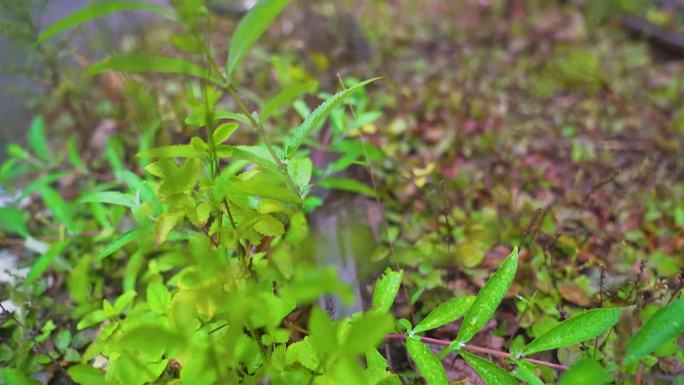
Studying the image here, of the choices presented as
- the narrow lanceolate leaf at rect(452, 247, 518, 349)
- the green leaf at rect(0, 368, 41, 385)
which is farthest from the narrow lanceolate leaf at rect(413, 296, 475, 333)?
the green leaf at rect(0, 368, 41, 385)

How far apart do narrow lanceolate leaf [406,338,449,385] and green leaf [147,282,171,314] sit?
1.80ft

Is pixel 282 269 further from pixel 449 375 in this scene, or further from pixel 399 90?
pixel 399 90

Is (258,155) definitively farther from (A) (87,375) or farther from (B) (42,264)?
(B) (42,264)

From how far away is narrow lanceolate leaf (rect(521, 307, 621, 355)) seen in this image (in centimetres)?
94

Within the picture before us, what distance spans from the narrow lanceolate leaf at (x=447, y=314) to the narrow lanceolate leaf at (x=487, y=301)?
3 centimetres

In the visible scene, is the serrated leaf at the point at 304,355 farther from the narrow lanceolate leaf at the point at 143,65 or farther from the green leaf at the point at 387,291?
the narrow lanceolate leaf at the point at 143,65

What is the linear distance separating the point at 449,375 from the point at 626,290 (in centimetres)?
58

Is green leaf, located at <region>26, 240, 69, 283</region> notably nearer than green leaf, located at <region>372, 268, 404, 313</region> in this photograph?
No

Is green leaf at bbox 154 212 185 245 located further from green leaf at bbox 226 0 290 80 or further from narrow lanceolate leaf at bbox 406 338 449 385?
narrow lanceolate leaf at bbox 406 338 449 385

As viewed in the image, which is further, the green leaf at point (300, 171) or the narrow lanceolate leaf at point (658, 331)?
the green leaf at point (300, 171)

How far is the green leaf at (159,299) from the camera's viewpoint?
1126 mm

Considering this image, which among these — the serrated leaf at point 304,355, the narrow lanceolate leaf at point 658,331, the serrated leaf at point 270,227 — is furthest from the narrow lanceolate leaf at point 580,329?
the serrated leaf at point 270,227

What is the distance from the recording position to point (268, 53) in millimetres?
2883

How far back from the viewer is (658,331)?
2.88 ft
